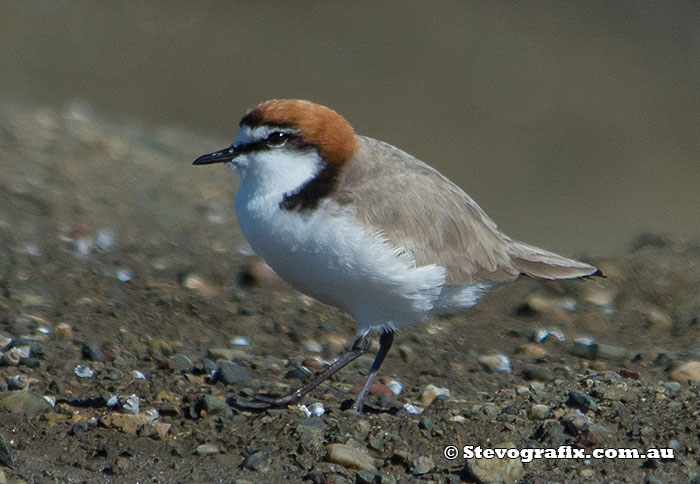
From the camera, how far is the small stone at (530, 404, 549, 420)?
475 cm

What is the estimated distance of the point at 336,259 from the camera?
180 inches

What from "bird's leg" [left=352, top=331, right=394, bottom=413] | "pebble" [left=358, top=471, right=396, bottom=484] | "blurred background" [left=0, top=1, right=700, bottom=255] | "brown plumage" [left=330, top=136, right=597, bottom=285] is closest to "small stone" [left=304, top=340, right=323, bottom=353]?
"bird's leg" [left=352, top=331, right=394, bottom=413]

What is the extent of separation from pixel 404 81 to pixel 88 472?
14.6m

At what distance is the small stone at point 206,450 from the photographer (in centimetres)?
432

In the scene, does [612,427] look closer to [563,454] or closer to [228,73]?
[563,454]

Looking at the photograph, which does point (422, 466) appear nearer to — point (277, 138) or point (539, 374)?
point (539, 374)

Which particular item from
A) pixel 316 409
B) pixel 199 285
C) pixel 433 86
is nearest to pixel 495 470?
pixel 316 409

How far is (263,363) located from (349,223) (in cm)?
127

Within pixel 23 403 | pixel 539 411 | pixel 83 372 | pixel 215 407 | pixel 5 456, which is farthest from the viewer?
pixel 83 372

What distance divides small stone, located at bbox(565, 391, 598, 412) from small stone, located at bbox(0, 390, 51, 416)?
8.24ft

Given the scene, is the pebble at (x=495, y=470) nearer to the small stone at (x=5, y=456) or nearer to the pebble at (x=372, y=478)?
the pebble at (x=372, y=478)

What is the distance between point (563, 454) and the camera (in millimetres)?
4449

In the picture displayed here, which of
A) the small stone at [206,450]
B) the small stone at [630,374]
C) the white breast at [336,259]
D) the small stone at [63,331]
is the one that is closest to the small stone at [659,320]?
the small stone at [630,374]

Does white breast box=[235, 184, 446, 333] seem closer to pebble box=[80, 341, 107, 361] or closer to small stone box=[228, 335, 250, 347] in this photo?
pebble box=[80, 341, 107, 361]
